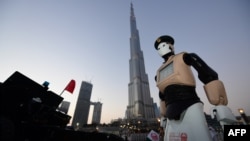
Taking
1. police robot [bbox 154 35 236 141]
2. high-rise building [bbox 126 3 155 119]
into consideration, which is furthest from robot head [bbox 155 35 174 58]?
high-rise building [bbox 126 3 155 119]

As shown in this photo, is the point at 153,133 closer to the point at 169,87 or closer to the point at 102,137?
the point at 102,137

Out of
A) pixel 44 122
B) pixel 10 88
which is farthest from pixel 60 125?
pixel 10 88

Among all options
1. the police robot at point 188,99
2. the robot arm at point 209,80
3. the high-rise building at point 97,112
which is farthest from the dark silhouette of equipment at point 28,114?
the high-rise building at point 97,112

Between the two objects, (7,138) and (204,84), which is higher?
(204,84)

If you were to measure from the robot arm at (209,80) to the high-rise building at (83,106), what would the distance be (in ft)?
365

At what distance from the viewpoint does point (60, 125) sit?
3.53 metres

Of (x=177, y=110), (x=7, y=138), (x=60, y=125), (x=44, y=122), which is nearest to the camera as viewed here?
(x=7, y=138)

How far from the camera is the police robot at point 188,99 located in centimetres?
216

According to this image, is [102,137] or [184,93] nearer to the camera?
[184,93]

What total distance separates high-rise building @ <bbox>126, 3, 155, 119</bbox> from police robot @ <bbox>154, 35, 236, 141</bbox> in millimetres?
116244

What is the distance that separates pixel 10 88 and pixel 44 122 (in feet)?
3.40

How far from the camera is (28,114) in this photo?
2748mm

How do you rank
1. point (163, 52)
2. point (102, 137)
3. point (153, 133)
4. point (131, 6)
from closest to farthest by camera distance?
point (163, 52) → point (102, 137) → point (153, 133) → point (131, 6)

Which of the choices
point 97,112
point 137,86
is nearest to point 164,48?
point 137,86
